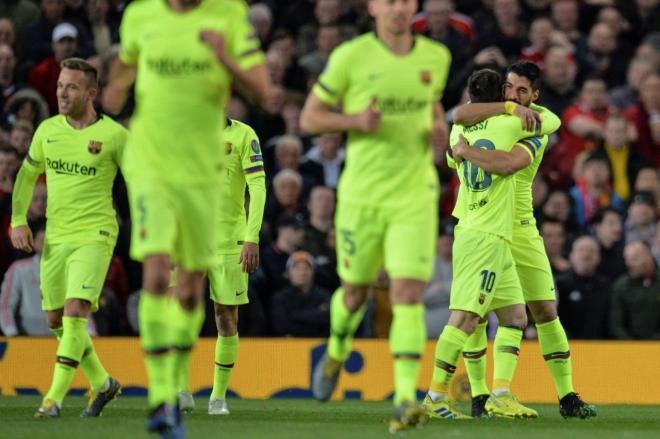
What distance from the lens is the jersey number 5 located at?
11.3 metres

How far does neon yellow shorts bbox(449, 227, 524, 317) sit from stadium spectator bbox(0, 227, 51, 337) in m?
5.85

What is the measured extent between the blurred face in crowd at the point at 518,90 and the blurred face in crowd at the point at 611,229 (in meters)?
5.28

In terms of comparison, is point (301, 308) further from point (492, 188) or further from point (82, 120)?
point (82, 120)

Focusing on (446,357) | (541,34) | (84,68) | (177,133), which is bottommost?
(446,357)

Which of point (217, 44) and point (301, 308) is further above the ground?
point (217, 44)

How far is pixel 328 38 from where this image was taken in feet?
60.8

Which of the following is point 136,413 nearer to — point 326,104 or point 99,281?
point 99,281

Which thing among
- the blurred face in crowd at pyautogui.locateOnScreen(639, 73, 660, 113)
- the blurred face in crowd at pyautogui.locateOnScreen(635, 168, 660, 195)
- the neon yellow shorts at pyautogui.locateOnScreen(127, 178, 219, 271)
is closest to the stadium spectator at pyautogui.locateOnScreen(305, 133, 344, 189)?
the blurred face in crowd at pyautogui.locateOnScreen(635, 168, 660, 195)

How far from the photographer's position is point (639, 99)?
62.2 ft

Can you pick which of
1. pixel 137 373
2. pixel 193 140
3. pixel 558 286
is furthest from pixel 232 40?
pixel 558 286

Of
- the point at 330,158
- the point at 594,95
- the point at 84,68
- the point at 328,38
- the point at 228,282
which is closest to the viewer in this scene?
the point at 84,68

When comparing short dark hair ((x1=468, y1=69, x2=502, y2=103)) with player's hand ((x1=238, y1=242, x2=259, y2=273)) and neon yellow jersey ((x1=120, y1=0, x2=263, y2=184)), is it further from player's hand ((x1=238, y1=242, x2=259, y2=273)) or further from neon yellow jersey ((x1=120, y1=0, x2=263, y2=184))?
neon yellow jersey ((x1=120, y1=0, x2=263, y2=184))

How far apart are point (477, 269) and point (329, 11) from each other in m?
8.44

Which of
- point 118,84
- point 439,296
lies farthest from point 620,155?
point 118,84
